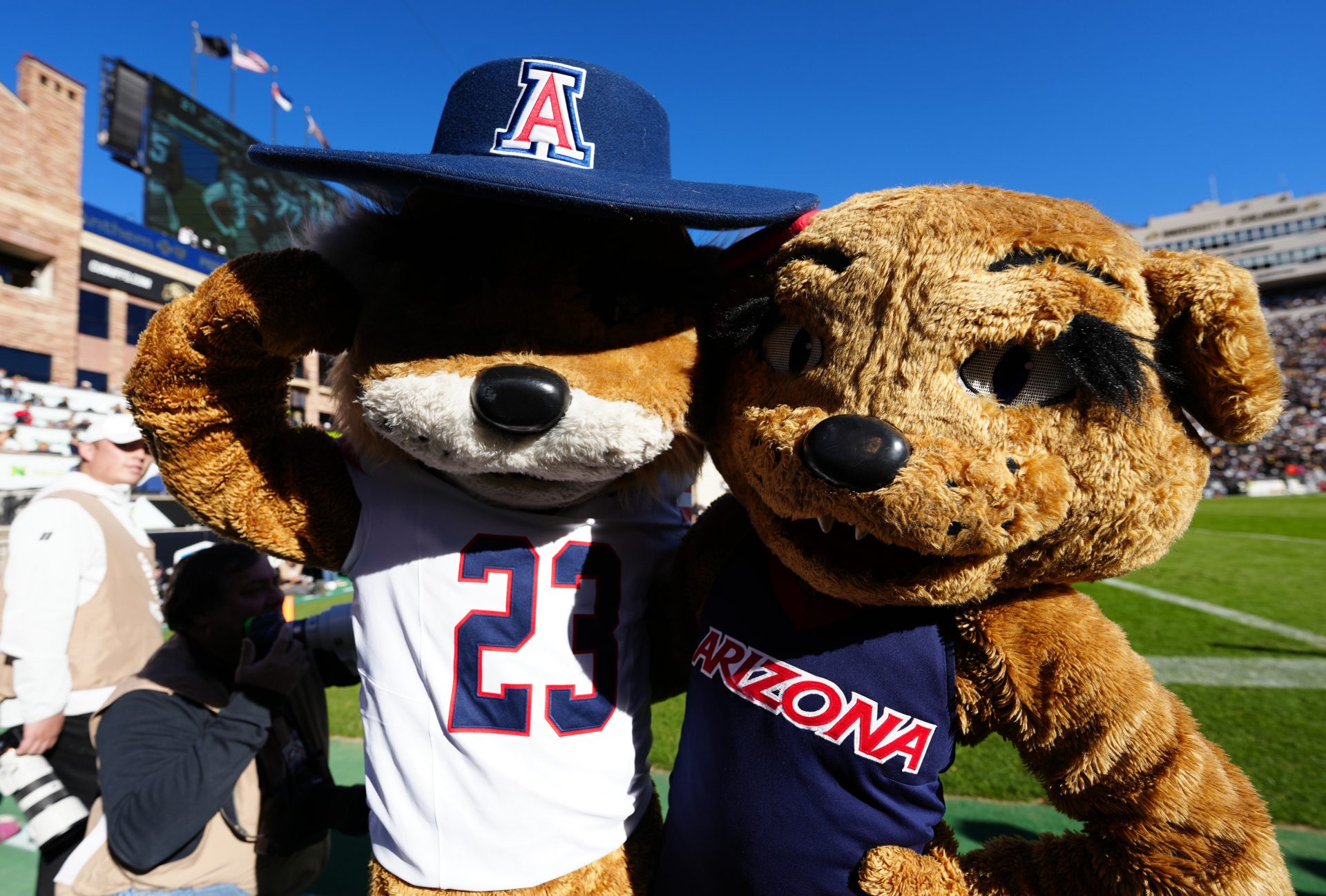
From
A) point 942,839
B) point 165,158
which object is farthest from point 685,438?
point 165,158

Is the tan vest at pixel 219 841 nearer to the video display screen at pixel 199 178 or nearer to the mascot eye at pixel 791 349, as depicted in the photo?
the mascot eye at pixel 791 349

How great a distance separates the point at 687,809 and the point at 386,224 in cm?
115

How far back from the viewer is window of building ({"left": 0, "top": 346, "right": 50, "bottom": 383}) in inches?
671

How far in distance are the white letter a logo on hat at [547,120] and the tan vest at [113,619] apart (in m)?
2.65

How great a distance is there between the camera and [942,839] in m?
1.17

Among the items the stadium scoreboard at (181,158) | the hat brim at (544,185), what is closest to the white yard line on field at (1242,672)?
the hat brim at (544,185)

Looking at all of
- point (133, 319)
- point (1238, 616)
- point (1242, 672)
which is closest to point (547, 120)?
point (1242, 672)

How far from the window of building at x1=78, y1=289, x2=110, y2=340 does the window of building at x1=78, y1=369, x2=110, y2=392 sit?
1.08m

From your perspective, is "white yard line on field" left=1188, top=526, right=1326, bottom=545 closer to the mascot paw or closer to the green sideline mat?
the green sideline mat

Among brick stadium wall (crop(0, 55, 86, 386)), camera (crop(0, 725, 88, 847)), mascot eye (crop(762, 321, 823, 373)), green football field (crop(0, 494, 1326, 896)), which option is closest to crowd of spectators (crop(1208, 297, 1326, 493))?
green football field (crop(0, 494, 1326, 896))

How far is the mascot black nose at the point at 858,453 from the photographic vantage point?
0.85 m

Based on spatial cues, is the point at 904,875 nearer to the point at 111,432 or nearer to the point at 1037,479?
the point at 1037,479

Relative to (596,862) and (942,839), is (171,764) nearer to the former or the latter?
(596,862)

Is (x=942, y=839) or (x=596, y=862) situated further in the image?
(x=596, y=862)
